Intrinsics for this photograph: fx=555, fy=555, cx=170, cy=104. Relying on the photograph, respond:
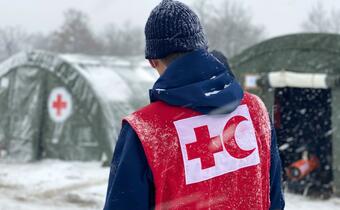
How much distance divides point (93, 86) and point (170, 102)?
983 cm

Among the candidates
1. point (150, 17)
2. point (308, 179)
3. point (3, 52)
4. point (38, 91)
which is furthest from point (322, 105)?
point (3, 52)

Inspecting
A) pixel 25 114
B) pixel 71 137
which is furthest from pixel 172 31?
pixel 25 114

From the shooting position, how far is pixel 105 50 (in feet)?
212

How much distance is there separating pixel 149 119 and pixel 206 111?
19cm

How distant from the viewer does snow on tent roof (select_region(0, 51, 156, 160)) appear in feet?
37.1

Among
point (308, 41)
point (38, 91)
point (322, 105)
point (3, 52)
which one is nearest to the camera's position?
point (308, 41)

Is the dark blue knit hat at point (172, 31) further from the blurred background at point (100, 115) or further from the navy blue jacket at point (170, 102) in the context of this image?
the blurred background at point (100, 115)

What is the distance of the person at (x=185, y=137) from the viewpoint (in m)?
1.70

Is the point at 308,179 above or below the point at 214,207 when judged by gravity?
below

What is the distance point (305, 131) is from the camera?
938 cm

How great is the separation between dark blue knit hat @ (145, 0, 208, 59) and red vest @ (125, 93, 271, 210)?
19 centimetres

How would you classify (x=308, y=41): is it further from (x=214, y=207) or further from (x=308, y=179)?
(x=214, y=207)

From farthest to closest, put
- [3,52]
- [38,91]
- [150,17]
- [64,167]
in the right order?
[3,52], [38,91], [64,167], [150,17]

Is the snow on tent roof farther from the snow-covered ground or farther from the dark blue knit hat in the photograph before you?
the dark blue knit hat
